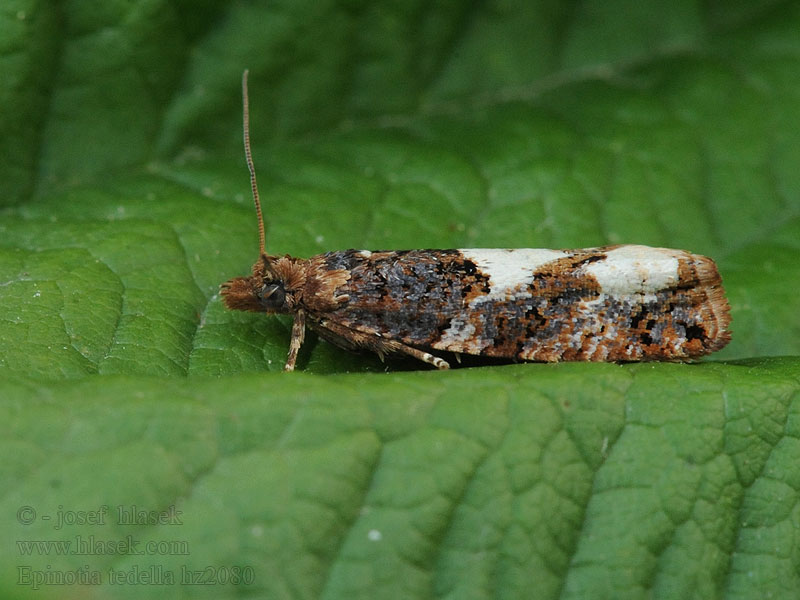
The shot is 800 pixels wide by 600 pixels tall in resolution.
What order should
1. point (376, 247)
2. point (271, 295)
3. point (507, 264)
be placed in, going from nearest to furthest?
point (271, 295) → point (507, 264) → point (376, 247)

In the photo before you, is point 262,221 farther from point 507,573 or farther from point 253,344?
point 507,573

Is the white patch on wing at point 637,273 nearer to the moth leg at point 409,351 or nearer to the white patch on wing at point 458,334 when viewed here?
the white patch on wing at point 458,334

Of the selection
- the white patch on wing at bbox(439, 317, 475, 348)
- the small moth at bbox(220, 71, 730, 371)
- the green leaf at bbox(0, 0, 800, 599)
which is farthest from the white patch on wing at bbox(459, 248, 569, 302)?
the green leaf at bbox(0, 0, 800, 599)

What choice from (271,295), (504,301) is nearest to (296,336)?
(271,295)

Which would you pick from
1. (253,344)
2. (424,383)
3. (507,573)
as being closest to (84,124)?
(253,344)

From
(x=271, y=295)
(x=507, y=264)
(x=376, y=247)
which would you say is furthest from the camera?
(x=376, y=247)

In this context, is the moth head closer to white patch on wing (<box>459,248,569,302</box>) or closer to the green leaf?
the green leaf

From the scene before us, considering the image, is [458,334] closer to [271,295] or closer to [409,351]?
[409,351]
